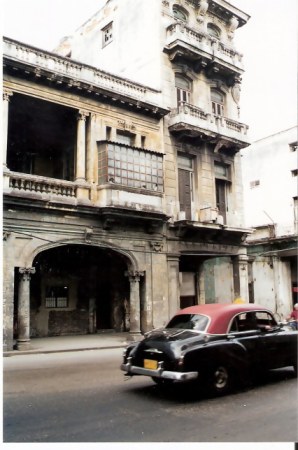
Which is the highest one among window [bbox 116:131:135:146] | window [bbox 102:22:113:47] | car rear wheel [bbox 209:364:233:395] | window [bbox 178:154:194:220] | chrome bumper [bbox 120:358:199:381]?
window [bbox 102:22:113:47]

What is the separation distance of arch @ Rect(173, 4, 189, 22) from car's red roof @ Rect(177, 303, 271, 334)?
1349 centimetres

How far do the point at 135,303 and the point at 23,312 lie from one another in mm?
3977

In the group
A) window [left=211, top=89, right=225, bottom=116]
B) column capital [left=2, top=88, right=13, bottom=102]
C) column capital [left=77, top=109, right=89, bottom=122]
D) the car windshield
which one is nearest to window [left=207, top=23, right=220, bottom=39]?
window [left=211, top=89, right=225, bottom=116]

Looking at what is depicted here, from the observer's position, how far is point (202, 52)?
1723 cm

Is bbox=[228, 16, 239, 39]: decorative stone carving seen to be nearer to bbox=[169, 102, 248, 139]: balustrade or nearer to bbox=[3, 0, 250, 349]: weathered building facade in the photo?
bbox=[3, 0, 250, 349]: weathered building facade

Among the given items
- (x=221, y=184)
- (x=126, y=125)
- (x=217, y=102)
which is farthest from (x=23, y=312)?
(x=217, y=102)

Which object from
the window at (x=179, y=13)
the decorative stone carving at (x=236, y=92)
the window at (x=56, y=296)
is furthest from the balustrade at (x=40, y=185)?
the decorative stone carving at (x=236, y=92)

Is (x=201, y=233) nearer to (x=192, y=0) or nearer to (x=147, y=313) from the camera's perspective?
(x=147, y=313)

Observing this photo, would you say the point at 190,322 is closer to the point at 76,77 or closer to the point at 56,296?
the point at 56,296

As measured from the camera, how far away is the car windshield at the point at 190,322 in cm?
711

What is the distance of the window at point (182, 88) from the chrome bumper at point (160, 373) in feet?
40.5

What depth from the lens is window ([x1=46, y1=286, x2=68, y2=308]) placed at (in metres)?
15.1

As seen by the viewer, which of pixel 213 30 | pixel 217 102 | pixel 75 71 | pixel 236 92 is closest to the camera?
pixel 75 71

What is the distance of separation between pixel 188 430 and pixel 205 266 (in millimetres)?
12418
